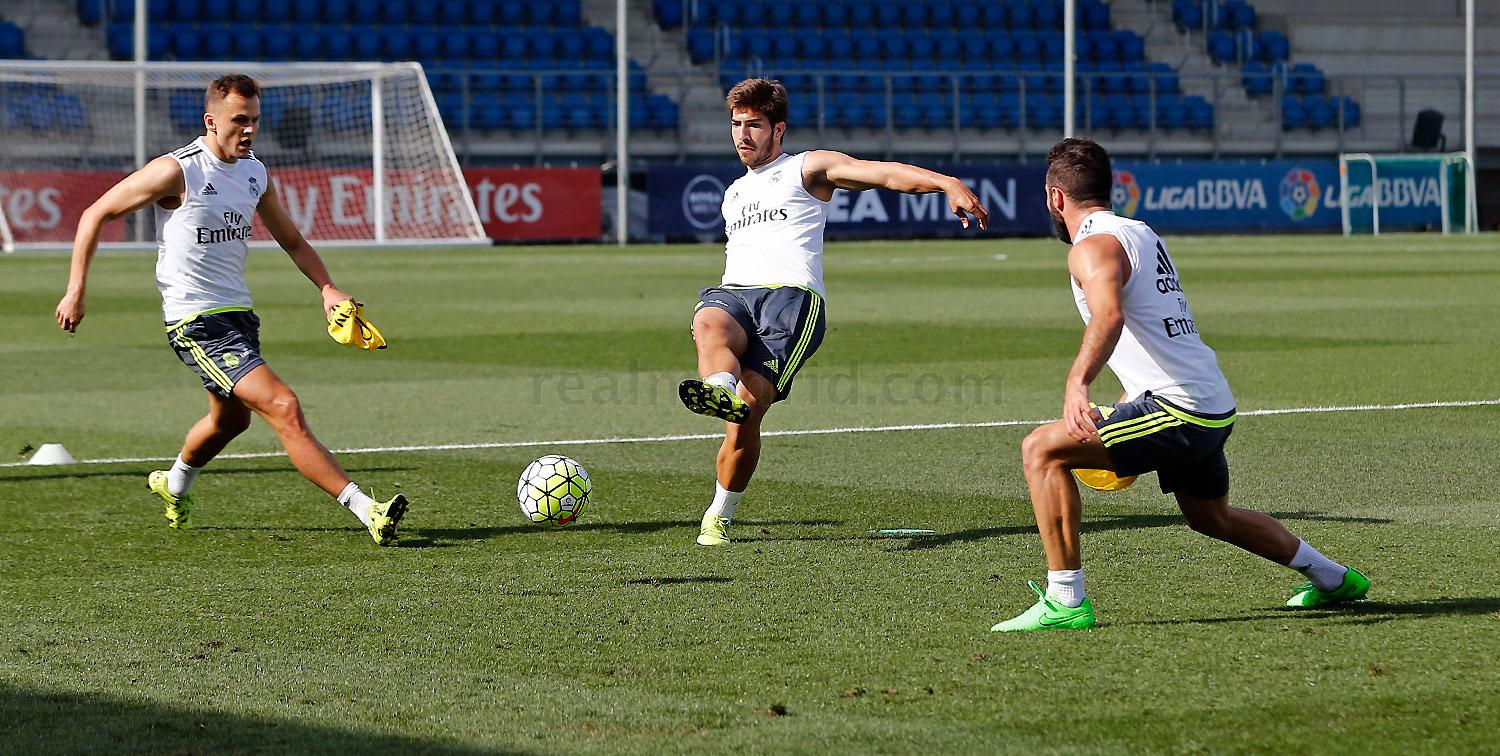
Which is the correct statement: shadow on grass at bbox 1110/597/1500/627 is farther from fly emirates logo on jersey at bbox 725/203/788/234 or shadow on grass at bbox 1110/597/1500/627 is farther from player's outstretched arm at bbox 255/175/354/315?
player's outstretched arm at bbox 255/175/354/315

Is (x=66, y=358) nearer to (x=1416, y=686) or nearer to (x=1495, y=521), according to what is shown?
(x=1495, y=521)

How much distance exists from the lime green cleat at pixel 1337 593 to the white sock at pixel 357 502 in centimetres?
334

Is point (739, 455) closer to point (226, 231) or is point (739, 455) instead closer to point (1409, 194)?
point (226, 231)

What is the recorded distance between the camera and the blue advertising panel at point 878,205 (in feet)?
120

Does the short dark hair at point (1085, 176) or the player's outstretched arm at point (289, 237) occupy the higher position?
the short dark hair at point (1085, 176)

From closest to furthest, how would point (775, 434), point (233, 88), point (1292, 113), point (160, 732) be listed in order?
point (160, 732)
point (233, 88)
point (775, 434)
point (1292, 113)

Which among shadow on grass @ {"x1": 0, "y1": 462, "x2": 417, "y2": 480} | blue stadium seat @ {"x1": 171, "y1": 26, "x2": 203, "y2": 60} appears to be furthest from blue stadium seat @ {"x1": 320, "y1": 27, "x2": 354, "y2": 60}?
shadow on grass @ {"x1": 0, "y1": 462, "x2": 417, "y2": 480}

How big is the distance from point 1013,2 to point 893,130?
7.33 metres

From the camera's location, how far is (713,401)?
23.4 feet

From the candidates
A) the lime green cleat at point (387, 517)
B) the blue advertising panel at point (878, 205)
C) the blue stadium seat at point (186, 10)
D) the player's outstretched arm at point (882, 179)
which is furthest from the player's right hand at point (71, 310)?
the blue stadium seat at point (186, 10)

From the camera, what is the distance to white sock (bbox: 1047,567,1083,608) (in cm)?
572

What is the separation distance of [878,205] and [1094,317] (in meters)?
32.8

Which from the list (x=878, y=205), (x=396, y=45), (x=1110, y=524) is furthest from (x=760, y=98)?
(x=396, y=45)

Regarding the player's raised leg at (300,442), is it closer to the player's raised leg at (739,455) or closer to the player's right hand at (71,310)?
the player's right hand at (71,310)
